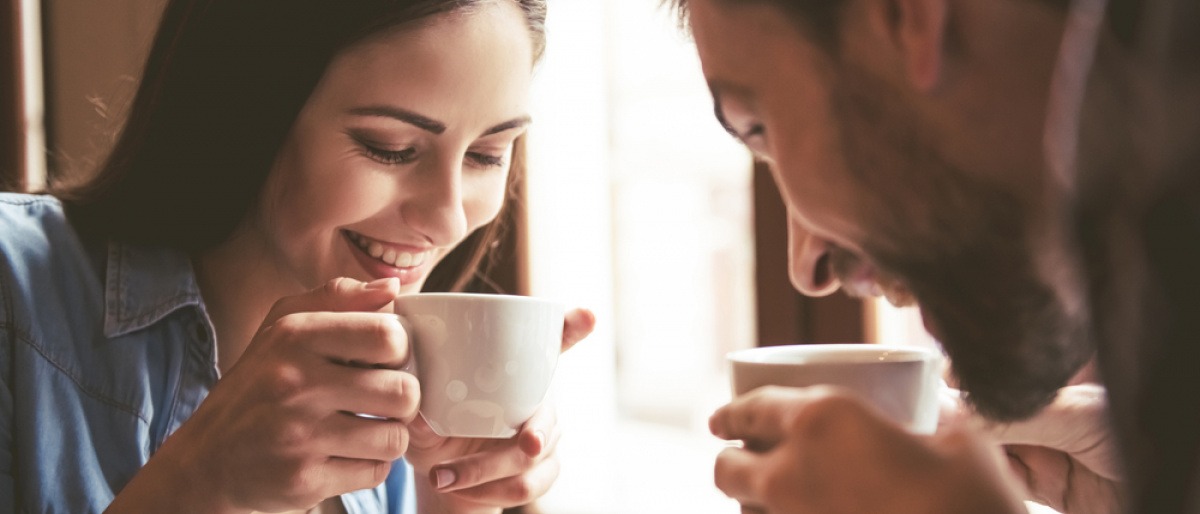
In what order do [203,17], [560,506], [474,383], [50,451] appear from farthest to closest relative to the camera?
[560,506], [203,17], [50,451], [474,383]

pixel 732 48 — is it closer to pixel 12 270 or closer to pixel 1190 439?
pixel 1190 439

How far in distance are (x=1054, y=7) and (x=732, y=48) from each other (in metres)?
0.24

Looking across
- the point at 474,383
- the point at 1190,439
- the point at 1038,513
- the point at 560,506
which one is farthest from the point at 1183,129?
the point at 560,506

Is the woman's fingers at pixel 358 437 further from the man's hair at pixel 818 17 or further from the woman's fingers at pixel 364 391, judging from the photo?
the man's hair at pixel 818 17

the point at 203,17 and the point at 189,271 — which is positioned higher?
the point at 203,17

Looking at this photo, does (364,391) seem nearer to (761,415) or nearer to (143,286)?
(761,415)

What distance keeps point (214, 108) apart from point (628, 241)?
118cm

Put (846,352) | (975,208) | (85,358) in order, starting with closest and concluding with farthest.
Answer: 1. (975,208)
2. (846,352)
3. (85,358)

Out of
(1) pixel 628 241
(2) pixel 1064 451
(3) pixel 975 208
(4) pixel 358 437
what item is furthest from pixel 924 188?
(1) pixel 628 241

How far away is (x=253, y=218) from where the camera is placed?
1320mm

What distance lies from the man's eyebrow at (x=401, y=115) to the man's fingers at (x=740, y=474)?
61cm

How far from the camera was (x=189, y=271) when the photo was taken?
1275mm

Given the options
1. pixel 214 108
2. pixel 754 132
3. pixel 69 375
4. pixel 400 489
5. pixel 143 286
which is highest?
pixel 214 108

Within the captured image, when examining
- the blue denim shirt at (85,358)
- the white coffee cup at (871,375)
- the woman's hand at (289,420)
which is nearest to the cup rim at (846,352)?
the white coffee cup at (871,375)
